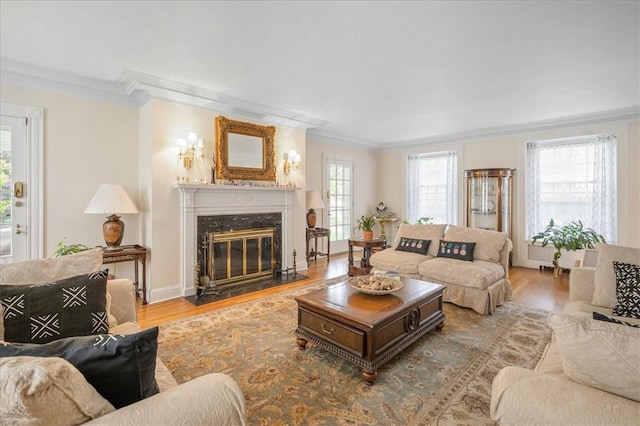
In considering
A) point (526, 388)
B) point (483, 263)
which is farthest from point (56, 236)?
point (483, 263)

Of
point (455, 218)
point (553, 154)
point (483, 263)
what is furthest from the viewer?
point (455, 218)

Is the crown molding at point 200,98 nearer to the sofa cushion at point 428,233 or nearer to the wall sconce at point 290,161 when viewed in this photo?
the wall sconce at point 290,161

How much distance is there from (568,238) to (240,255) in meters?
5.20

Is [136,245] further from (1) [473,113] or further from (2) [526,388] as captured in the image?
(1) [473,113]

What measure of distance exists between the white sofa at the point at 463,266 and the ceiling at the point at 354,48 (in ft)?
6.23

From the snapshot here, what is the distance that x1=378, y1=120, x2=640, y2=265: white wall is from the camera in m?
4.71

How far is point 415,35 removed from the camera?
8.58 feet

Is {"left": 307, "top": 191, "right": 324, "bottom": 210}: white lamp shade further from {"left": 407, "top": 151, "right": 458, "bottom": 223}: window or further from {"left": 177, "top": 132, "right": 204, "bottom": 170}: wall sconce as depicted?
{"left": 407, "top": 151, "right": 458, "bottom": 223}: window

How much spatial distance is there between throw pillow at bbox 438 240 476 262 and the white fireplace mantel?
7.91 feet

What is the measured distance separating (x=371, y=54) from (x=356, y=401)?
294 centimetres

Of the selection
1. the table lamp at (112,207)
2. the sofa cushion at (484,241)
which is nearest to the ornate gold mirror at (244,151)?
the table lamp at (112,207)

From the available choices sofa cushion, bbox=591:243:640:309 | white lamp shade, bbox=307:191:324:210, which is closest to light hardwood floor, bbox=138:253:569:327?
white lamp shade, bbox=307:191:324:210

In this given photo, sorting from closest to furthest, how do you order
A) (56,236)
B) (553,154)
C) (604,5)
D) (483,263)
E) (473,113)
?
(604,5), (56,236), (483,263), (473,113), (553,154)

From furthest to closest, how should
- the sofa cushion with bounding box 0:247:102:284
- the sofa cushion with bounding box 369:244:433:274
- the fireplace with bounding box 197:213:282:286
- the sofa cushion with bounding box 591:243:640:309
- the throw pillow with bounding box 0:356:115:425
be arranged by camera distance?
the fireplace with bounding box 197:213:282:286 → the sofa cushion with bounding box 369:244:433:274 → the sofa cushion with bounding box 591:243:640:309 → the sofa cushion with bounding box 0:247:102:284 → the throw pillow with bounding box 0:356:115:425
